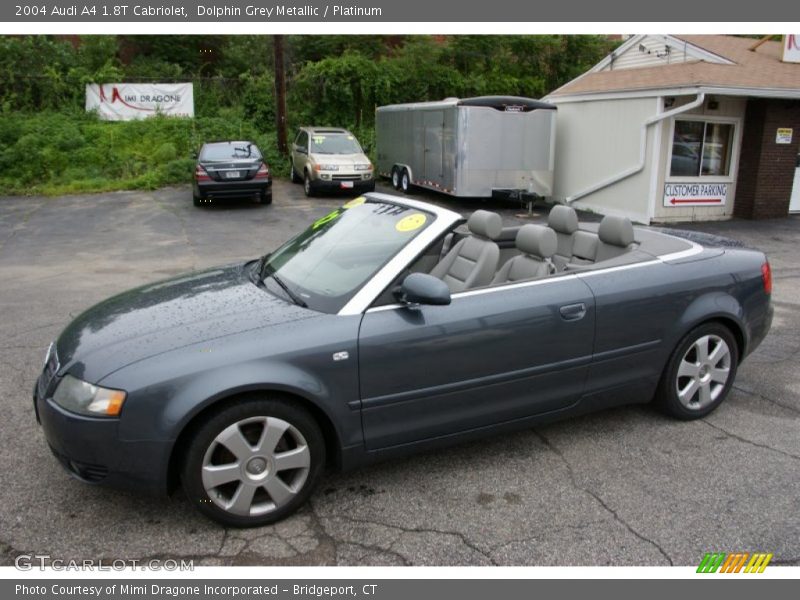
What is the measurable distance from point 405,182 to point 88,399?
634 inches

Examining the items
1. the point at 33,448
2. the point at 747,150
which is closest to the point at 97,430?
the point at 33,448

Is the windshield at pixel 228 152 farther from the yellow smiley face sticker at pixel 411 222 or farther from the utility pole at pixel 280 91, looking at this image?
the yellow smiley face sticker at pixel 411 222

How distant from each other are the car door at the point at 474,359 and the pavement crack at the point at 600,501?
1.01ft

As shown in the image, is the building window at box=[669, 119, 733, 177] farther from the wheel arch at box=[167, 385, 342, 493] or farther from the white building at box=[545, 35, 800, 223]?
the wheel arch at box=[167, 385, 342, 493]

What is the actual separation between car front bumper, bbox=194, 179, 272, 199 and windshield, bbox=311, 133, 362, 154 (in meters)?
2.68

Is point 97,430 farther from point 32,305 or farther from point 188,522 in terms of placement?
point 32,305

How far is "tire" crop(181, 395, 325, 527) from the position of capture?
123 inches

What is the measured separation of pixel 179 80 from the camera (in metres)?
26.5

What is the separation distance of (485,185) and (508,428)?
1239cm

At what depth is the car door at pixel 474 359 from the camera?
11.3ft

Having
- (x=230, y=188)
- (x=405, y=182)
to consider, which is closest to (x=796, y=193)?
(x=405, y=182)

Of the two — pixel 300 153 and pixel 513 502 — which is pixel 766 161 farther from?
pixel 513 502

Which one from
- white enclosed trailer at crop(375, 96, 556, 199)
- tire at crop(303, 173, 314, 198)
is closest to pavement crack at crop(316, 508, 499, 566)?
white enclosed trailer at crop(375, 96, 556, 199)

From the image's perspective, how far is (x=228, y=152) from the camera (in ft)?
53.3
